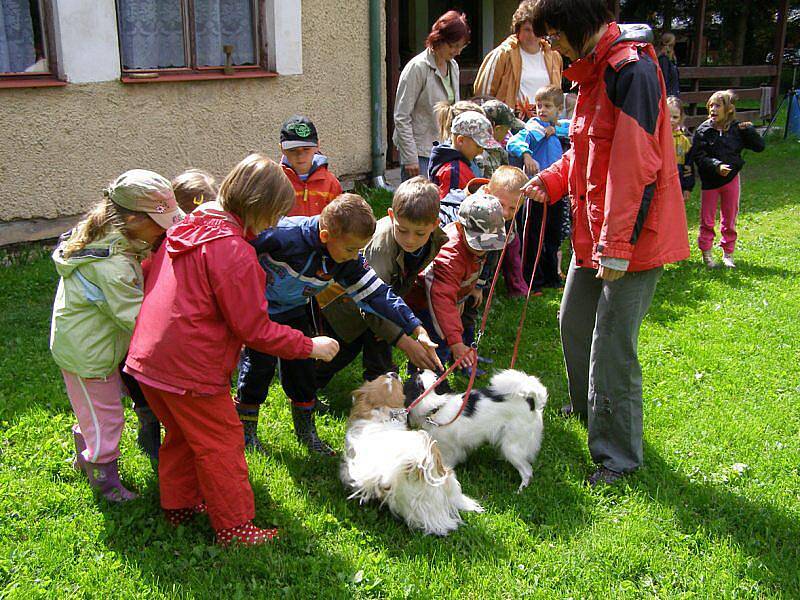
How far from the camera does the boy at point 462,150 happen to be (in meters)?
5.09

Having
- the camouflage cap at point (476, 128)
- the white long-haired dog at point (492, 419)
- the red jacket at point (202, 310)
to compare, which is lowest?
the white long-haired dog at point (492, 419)

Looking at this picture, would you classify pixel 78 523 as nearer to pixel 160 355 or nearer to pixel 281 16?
pixel 160 355

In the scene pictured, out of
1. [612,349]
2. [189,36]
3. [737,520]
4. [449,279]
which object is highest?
[189,36]

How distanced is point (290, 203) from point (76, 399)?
1.37 meters

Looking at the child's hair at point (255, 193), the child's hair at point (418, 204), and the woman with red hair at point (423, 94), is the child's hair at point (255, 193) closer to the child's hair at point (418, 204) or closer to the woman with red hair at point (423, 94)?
the child's hair at point (418, 204)

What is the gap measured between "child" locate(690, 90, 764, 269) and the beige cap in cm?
621

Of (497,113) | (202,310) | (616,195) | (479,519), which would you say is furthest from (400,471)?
(497,113)

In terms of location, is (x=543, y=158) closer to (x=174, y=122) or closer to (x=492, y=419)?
(x=492, y=419)

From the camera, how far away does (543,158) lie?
6379 millimetres

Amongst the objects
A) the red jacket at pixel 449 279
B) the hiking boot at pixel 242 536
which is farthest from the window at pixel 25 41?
the hiking boot at pixel 242 536

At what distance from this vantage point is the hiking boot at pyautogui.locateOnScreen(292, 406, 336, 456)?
394 cm

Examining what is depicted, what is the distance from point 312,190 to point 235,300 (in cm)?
219

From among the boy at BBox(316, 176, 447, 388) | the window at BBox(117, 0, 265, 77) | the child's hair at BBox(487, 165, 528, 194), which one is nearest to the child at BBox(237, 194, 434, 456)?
the boy at BBox(316, 176, 447, 388)

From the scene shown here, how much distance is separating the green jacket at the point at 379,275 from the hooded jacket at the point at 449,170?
3.27ft
